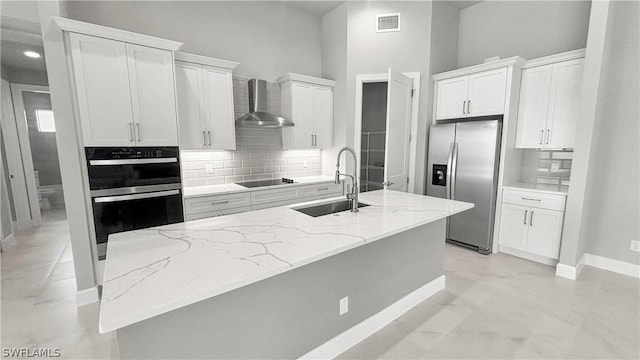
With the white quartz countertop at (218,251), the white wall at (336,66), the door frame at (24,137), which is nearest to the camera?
the white quartz countertop at (218,251)

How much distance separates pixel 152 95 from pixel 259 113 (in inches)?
49.1

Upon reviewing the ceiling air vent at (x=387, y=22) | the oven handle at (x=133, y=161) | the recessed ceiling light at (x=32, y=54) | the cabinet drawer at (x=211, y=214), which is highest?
the ceiling air vent at (x=387, y=22)

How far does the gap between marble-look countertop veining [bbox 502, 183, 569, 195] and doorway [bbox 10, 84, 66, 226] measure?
6642mm

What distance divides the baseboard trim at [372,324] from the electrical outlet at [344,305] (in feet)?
0.49

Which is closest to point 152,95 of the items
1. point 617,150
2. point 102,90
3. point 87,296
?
point 102,90

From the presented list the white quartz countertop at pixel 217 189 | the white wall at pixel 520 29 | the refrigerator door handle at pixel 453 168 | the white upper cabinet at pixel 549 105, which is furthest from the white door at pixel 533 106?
the white quartz countertop at pixel 217 189

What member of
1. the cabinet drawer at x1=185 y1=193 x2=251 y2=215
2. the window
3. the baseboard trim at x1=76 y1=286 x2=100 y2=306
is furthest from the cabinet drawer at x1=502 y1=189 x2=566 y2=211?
the window

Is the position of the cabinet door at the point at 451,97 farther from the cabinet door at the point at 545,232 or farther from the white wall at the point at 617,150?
the cabinet door at the point at 545,232

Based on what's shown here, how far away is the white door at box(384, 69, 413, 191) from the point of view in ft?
10.5

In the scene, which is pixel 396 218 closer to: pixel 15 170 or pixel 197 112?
pixel 197 112

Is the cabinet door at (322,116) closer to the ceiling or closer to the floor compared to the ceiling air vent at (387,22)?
closer to the floor

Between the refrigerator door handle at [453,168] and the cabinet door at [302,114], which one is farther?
the cabinet door at [302,114]

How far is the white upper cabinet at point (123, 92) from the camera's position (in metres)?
2.29

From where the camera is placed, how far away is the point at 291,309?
1589 millimetres
